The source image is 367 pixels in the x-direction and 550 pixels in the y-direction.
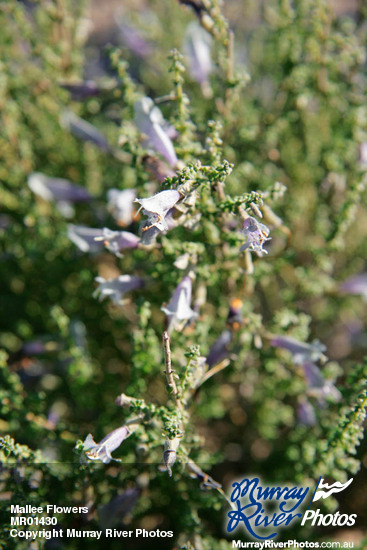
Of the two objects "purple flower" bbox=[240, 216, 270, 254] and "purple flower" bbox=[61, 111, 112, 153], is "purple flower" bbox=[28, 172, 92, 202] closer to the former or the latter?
"purple flower" bbox=[61, 111, 112, 153]

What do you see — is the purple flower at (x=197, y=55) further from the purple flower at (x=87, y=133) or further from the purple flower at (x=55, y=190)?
the purple flower at (x=55, y=190)

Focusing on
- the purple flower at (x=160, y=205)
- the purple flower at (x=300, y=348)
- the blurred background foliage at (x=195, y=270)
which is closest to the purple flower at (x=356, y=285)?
the blurred background foliage at (x=195, y=270)

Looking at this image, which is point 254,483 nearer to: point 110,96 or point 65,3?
point 110,96

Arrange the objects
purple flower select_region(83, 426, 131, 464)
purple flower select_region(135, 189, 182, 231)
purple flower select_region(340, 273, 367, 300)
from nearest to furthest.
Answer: purple flower select_region(135, 189, 182, 231) → purple flower select_region(83, 426, 131, 464) → purple flower select_region(340, 273, 367, 300)

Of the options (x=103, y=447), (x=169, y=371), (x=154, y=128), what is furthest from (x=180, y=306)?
(x=154, y=128)

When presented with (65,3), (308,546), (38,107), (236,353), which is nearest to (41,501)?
(236,353)

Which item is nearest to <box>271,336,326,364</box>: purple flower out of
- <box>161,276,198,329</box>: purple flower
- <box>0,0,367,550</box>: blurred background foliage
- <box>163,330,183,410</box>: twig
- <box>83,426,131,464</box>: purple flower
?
<box>0,0,367,550</box>: blurred background foliage

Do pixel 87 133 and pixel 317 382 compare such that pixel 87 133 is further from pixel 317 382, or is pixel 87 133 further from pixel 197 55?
pixel 317 382
